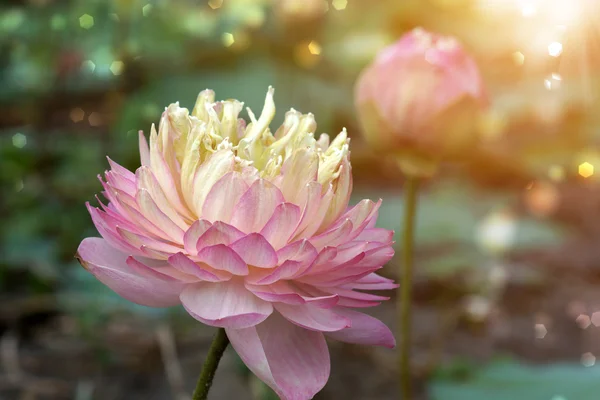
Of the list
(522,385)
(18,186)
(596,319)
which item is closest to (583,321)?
(596,319)

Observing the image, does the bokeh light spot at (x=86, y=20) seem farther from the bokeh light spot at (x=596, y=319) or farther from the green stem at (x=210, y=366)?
the bokeh light spot at (x=596, y=319)

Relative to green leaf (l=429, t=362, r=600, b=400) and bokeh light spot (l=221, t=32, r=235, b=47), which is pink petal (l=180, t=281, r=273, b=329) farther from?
bokeh light spot (l=221, t=32, r=235, b=47)

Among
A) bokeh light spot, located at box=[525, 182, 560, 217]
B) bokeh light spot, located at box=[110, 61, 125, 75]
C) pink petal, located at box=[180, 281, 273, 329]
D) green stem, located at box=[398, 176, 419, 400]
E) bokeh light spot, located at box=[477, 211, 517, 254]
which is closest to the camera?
pink petal, located at box=[180, 281, 273, 329]

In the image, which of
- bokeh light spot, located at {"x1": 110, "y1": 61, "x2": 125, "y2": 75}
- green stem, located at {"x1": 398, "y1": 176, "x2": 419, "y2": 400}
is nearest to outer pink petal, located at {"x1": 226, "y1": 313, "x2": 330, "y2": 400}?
green stem, located at {"x1": 398, "y1": 176, "x2": 419, "y2": 400}

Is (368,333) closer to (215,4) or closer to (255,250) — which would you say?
(255,250)

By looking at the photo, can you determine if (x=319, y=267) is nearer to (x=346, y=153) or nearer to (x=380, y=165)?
(x=346, y=153)


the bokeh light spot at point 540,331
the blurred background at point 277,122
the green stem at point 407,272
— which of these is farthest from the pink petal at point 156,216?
the bokeh light spot at point 540,331
